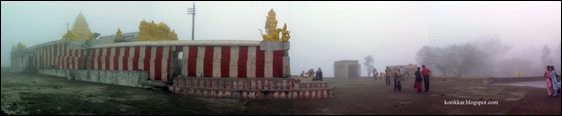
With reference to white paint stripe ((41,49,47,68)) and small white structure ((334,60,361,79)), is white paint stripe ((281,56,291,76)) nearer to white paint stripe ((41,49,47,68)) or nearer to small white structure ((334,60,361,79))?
small white structure ((334,60,361,79))

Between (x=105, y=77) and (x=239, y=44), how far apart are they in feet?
26.3

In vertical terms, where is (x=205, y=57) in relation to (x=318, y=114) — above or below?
above

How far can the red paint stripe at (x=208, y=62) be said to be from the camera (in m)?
13.2

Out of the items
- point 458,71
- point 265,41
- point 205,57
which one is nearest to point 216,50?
point 205,57

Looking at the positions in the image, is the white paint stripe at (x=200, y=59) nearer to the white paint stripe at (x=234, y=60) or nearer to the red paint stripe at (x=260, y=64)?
the white paint stripe at (x=234, y=60)

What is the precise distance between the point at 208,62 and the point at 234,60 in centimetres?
116

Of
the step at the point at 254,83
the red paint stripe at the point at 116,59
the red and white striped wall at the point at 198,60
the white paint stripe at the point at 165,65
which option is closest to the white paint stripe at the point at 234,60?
the red and white striped wall at the point at 198,60

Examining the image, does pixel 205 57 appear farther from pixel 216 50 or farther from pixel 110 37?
pixel 110 37

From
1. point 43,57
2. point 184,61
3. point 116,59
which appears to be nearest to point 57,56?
point 43,57

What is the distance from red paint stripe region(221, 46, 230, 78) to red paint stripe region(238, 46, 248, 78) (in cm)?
48

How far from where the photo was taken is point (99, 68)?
17000mm

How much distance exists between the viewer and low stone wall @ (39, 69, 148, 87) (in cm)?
1432

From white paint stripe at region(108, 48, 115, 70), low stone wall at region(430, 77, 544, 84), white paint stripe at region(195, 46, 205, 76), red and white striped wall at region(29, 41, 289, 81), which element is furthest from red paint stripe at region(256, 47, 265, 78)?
low stone wall at region(430, 77, 544, 84)

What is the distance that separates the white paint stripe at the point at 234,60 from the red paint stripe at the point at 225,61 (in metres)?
Result: 0.13
